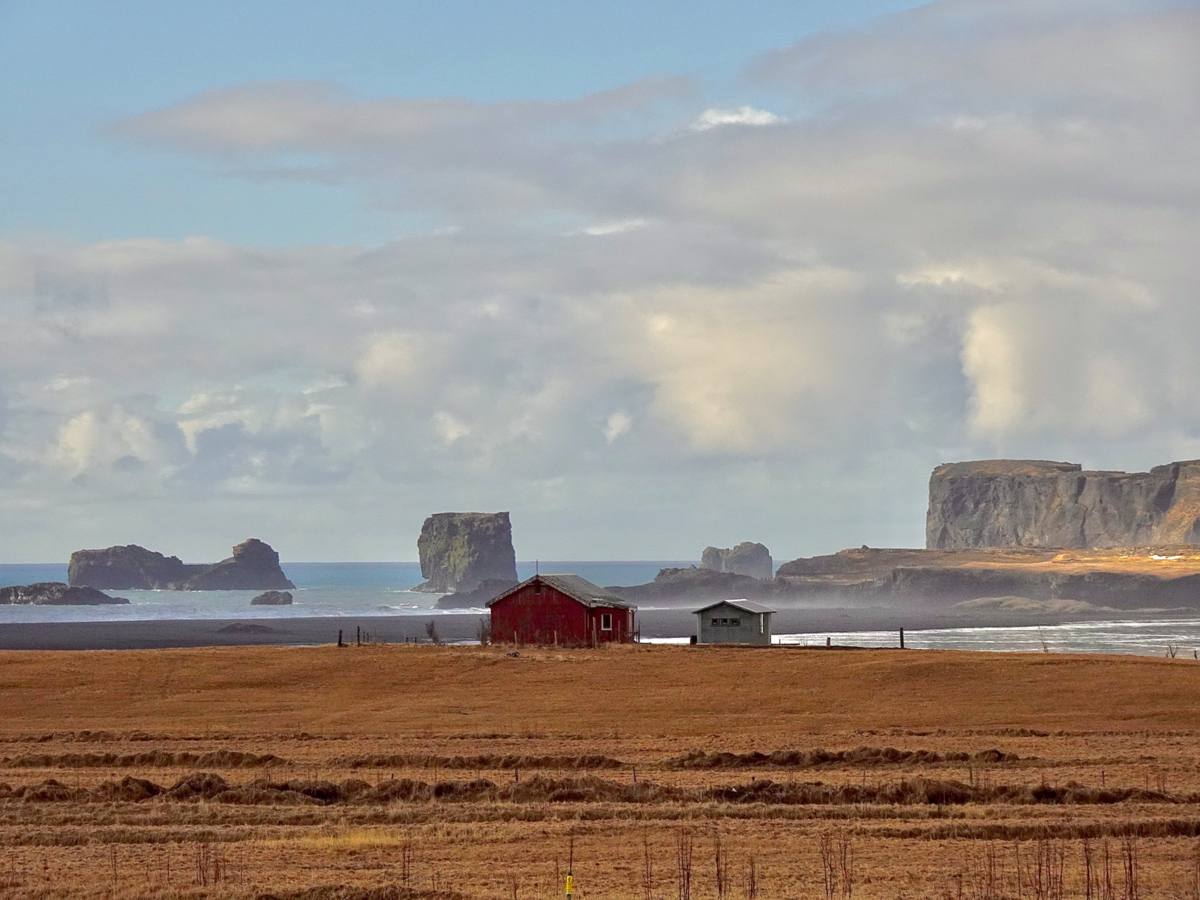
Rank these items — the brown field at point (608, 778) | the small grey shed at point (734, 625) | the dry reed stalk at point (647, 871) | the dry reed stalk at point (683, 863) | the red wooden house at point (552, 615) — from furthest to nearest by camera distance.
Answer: the small grey shed at point (734, 625) < the red wooden house at point (552, 615) < the brown field at point (608, 778) < the dry reed stalk at point (647, 871) < the dry reed stalk at point (683, 863)

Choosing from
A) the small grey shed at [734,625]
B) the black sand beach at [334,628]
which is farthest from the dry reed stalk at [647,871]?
the black sand beach at [334,628]

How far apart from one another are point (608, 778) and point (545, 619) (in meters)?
43.7

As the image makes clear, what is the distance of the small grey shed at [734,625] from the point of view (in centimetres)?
8300

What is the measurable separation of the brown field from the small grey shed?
14.0 m

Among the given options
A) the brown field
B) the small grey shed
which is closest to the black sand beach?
the small grey shed

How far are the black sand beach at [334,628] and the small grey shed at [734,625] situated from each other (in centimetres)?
2651

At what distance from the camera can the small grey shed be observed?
8300cm

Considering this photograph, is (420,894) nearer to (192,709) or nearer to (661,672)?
(192,709)

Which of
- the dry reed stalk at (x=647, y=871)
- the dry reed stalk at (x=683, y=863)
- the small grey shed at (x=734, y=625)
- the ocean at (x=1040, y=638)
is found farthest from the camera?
the ocean at (x=1040, y=638)

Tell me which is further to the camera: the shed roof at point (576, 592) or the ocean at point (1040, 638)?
the ocean at point (1040, 638)

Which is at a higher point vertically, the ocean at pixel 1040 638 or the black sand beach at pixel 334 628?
the black sand beach at pixel 334 628

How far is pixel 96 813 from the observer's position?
30.6 meters

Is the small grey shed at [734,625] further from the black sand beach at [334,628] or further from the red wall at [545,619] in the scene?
the black sand beach at [334,628]

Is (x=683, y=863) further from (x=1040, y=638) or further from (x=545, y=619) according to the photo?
(x=1040, y=638)
